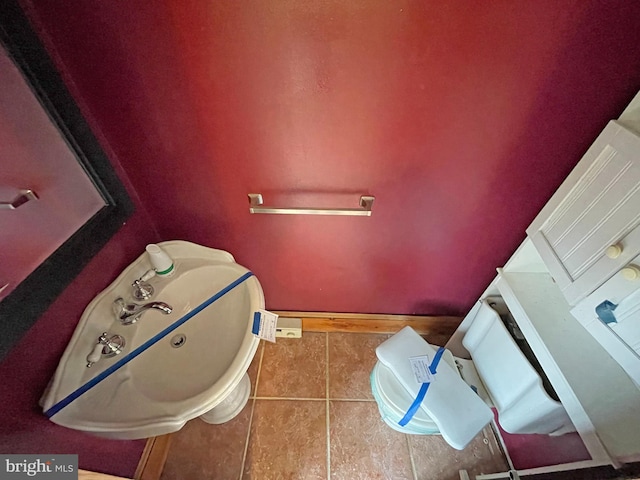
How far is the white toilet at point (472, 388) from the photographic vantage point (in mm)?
907

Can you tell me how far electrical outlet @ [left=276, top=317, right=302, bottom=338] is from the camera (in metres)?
Result: 1.47

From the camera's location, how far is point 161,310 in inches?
31.3


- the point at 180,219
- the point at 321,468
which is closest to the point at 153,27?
the point at 180,219

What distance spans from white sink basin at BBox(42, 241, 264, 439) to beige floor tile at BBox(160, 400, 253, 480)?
63cm

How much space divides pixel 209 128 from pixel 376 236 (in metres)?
0.64

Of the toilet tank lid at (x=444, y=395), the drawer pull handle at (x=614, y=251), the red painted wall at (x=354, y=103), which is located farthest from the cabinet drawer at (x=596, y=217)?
the toilet tank lid at (x=444, y=395)

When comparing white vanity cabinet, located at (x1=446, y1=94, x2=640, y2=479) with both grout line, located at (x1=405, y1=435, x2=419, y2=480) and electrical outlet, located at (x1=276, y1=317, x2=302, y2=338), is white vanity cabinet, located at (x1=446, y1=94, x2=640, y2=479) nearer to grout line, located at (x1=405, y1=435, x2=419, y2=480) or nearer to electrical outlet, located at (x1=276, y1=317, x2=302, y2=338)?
grout line, located at (x1=405, y1=435, x2=419, y2=480)

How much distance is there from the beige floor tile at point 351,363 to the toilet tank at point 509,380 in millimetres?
454

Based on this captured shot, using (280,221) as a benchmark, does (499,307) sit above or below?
below

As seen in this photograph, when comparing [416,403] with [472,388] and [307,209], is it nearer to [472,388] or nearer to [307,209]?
[472,388]

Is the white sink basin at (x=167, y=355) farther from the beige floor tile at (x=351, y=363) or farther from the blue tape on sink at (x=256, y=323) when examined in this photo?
the beige floor tile at (x=351, y=363)

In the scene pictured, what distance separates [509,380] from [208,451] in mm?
1110

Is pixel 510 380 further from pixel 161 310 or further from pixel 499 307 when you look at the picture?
pixel 161 310

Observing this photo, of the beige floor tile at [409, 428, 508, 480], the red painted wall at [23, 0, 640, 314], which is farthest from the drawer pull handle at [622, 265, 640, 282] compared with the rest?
the beige floor tile at [409, 428, 508, 480]
